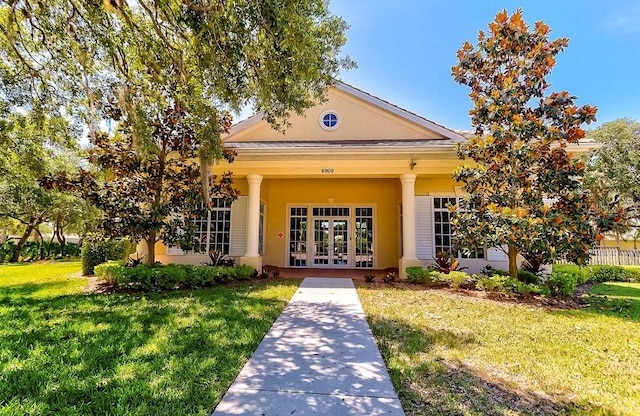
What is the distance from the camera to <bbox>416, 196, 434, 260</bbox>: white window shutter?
38.1 feet

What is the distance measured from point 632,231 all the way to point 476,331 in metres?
31.1

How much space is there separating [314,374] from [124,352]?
94.7 inches

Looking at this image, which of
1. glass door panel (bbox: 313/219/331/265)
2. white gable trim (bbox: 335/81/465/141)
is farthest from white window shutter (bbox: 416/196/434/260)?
glass door panel (bbox: 313/219/331/265)

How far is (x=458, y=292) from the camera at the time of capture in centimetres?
874

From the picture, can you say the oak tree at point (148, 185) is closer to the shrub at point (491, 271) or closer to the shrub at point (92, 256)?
the shrub at point (92, 256)

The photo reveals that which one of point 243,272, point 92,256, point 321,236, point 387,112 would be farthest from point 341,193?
point 92,256

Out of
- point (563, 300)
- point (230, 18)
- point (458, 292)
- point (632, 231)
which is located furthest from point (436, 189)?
point (632, 231)

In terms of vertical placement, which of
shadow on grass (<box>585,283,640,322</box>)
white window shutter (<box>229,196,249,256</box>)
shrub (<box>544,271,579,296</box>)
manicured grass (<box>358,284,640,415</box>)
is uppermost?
white window shutter (<box>229,196,249,256</box>)

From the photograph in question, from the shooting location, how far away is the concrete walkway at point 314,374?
2.97 m

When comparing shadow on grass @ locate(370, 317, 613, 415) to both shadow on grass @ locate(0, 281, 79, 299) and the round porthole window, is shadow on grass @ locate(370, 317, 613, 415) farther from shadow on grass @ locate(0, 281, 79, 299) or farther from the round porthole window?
the round porthole window

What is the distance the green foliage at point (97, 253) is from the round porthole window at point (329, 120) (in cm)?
860

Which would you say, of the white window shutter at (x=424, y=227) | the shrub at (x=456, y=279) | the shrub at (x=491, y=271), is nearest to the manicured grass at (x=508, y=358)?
the shrub at (x=456, y=279)

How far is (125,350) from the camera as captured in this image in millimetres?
4172

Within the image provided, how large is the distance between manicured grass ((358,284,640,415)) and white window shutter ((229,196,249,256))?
21.5ft
